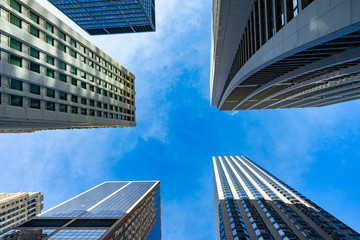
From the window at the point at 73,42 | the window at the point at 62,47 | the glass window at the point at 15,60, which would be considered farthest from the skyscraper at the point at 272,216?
the window at the point at 73,42

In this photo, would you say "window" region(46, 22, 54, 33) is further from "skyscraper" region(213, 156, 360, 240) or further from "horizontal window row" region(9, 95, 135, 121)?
"skyscraper" region(213, 156, 360, 240)

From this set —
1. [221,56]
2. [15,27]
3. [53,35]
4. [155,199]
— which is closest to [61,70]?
[53,35]

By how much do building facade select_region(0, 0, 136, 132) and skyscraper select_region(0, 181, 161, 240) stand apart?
36831 millimetres

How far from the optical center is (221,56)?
5228cm

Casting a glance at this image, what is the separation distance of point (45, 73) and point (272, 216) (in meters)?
65.8

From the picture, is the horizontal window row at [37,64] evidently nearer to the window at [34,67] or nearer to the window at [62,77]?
the window at [34,67]

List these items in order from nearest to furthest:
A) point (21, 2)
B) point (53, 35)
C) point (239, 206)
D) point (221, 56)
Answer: point (21, 2), point (53, 35), point (221, 56), point (239, 206)

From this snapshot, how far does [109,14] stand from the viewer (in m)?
112

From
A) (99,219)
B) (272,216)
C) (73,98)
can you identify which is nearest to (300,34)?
(73,98)

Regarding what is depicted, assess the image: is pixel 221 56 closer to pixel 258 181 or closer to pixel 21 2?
pixel 21 2

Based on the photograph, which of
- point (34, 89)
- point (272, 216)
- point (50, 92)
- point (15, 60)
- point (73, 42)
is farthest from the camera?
point (272, 216)

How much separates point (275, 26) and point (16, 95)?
2907cm

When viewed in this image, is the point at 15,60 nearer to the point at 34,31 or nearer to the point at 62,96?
the point at 34,31

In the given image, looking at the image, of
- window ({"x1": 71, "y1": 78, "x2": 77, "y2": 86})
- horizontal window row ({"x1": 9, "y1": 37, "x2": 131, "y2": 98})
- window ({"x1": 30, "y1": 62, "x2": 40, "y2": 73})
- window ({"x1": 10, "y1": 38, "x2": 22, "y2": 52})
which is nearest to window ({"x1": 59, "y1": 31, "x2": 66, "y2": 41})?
horizontal window row ({"x1": 9, "y1": 37, "x2": 131, "y2": 98})
